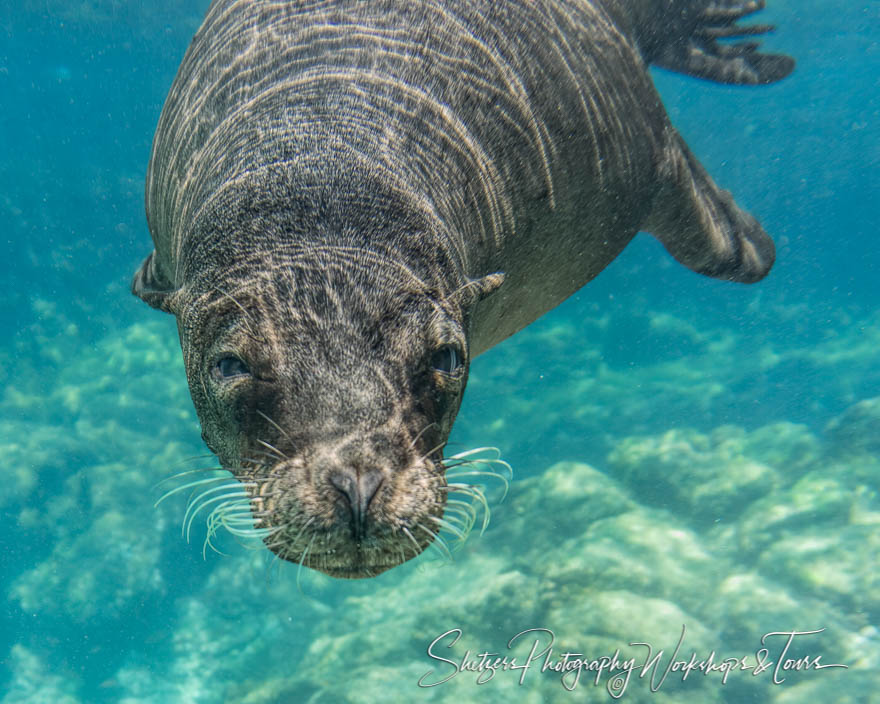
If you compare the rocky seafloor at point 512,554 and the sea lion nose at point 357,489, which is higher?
the rocky seafloor at point 512,554

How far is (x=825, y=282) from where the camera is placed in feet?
119

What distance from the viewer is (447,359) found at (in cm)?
249

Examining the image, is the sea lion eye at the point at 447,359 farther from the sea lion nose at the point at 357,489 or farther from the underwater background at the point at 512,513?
the underwater background at the point at 512,513

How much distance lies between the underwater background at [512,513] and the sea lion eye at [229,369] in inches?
328

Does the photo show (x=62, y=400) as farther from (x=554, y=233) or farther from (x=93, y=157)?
(x=554, y=233)

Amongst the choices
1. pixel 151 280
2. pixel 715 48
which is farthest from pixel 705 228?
pixel 151 280

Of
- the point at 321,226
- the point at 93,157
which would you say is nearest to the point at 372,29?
the point at 321,226

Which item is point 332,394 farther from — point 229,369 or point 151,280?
point 151,280

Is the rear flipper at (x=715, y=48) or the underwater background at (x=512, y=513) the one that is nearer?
the rear flipper at (x=715, y=48)

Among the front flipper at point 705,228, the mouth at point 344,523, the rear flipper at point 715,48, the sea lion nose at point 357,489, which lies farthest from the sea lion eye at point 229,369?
the rear flipper at point 715,48

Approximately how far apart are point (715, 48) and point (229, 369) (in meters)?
6.73

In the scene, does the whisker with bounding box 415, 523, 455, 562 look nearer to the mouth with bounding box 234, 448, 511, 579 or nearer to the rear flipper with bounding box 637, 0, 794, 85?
the mouth with bounding box 234, 448, 511, 579

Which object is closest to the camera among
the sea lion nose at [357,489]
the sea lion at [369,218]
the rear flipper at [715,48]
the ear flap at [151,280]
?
the sea lion nose at [357,489]

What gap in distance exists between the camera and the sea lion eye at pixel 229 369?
7.56ft
